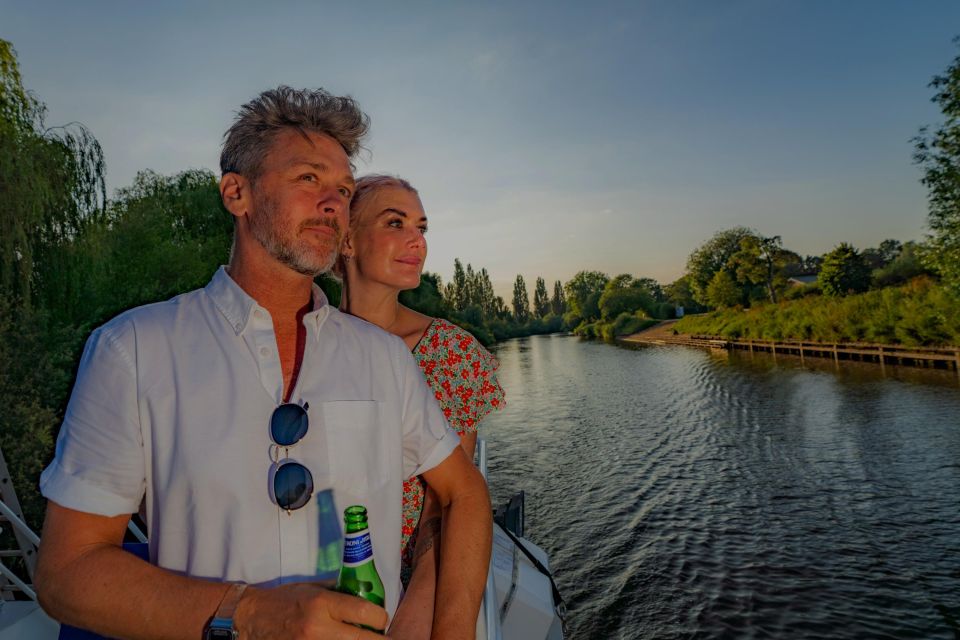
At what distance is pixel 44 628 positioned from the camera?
253cm

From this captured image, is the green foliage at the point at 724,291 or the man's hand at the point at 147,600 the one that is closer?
the man's hand at the point at 147,600

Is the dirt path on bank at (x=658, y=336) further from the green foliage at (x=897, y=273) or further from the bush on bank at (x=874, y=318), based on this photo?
the green foliage at (x=897, y=273)

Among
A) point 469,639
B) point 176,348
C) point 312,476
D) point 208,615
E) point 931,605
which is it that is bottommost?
point 931,605

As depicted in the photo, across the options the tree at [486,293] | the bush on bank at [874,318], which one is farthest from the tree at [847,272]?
the tree at [486,293]

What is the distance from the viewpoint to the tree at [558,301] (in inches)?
5694

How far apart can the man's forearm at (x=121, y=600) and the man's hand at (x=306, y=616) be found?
93 mm

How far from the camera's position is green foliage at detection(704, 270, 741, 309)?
67438 millimetres

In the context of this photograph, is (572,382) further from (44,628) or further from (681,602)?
(44,628)

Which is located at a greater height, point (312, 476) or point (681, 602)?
point (312, 476)

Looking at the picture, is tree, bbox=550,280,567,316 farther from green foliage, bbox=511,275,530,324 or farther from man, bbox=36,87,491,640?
man, bbox=36,87,491,640

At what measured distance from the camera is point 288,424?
4.45 feet

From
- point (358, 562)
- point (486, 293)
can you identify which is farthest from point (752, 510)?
point (486, 293)

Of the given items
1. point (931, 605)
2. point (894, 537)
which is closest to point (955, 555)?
point (894, 537)

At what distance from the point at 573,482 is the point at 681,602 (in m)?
5.20
